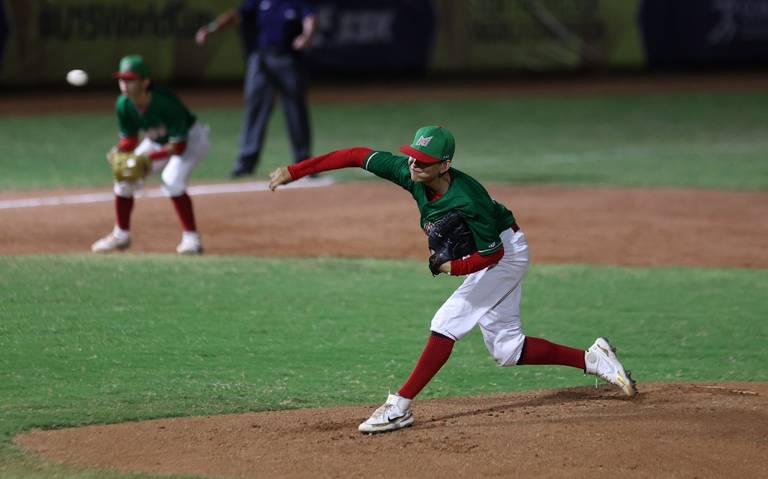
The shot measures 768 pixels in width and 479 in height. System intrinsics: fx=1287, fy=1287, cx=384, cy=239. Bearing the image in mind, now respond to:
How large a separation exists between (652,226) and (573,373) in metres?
4.97

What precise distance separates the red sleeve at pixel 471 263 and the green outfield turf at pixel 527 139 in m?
8.63

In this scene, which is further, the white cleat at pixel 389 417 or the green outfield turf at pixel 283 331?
the green outfield turf at pixel 283 331

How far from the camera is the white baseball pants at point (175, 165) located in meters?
10.2

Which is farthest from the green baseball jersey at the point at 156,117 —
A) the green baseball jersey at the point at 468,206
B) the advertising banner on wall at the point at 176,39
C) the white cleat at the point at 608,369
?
the advertising banner on wall at the point at 176,39

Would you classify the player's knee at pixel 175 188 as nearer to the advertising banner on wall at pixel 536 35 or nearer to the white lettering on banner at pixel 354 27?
the white lettering on banner at pixel 354 27

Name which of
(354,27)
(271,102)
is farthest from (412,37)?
(271,102)

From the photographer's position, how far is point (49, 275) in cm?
933

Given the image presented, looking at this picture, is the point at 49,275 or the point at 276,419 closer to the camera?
the point at 276,419

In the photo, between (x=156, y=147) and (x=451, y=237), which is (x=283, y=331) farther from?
(x=156, y=147)

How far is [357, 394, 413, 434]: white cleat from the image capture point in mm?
5938

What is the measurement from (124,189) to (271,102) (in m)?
4.64

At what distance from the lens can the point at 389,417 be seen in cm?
595

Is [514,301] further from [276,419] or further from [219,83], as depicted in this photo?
[219,83]

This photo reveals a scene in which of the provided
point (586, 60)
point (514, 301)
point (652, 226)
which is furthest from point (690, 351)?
point (586, 60)
